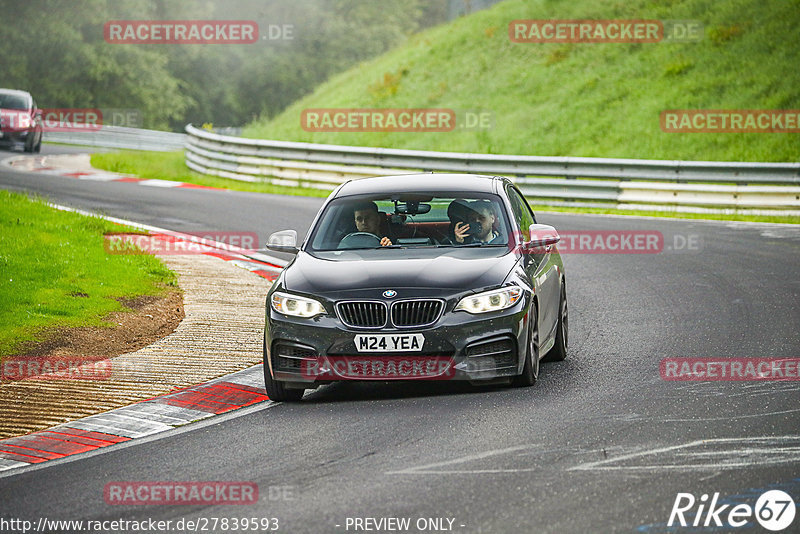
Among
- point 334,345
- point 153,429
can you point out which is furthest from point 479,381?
point 153,429

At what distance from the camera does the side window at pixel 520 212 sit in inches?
399

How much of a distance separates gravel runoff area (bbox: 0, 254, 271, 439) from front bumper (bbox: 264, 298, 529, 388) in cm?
134

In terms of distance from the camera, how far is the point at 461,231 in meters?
9.87

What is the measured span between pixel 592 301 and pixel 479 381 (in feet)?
16.9

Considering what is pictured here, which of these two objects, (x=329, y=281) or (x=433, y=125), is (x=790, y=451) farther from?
(x=433, y=125)

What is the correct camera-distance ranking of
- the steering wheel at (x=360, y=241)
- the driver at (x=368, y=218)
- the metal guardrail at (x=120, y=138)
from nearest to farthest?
the steering wheel at (x=360, y=241) < the driver at (x=368, y=218) < the metal guardrail at (x=120, y=138)

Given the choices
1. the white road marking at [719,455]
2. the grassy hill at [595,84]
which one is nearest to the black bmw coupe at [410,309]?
the white road marking at [719,455]

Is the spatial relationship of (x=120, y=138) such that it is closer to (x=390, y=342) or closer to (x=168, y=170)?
(x=168, y=170)

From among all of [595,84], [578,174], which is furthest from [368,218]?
[595,84]

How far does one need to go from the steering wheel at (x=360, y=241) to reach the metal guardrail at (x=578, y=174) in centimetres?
1499

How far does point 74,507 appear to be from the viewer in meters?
6.45

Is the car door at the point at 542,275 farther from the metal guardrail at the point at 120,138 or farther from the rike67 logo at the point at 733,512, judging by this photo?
the metal guardrail at the point at 120,138

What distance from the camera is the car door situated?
9445 millimetres

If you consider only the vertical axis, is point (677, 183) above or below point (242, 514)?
above
